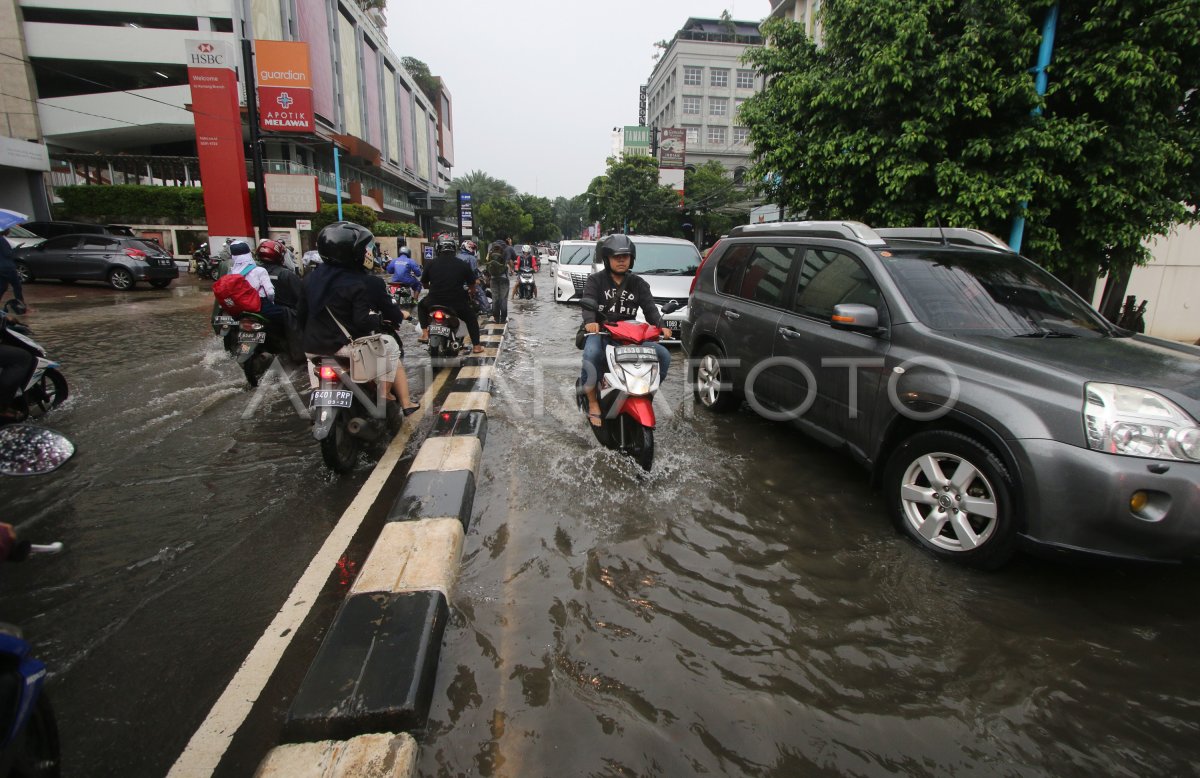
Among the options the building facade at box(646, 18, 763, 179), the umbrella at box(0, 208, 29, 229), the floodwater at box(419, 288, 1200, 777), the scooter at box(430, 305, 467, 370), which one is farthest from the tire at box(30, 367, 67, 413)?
the building facade at box(646, 18, 763, 179)

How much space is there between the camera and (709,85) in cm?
7556

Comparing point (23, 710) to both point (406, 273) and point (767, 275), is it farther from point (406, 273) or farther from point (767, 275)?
point (406, 273)

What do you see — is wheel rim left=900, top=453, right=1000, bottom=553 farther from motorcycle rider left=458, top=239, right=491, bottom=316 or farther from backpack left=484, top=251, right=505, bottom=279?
backpack left=484, top=251, right=505, bottom=279

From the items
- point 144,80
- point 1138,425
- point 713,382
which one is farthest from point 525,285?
point 144,80

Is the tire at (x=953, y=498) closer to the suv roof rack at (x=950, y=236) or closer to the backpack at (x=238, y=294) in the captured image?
the suv roof rack at (x=950, y=236)

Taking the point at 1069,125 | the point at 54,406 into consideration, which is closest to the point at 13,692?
the point at 54,406

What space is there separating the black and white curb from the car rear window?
26.3ft

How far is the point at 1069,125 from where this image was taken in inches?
269

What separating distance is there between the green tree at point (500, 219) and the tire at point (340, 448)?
73.3m

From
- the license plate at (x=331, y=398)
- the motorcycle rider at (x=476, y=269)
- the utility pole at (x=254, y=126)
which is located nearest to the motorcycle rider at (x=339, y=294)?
the license plate at (x=331, y=398)

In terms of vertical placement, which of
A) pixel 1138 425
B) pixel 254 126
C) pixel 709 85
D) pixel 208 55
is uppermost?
pixel 709 85

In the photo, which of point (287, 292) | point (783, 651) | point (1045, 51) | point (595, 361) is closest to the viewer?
point (783, 651)

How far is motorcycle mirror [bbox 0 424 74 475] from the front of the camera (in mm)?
2490

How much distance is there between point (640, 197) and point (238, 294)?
135 ft
